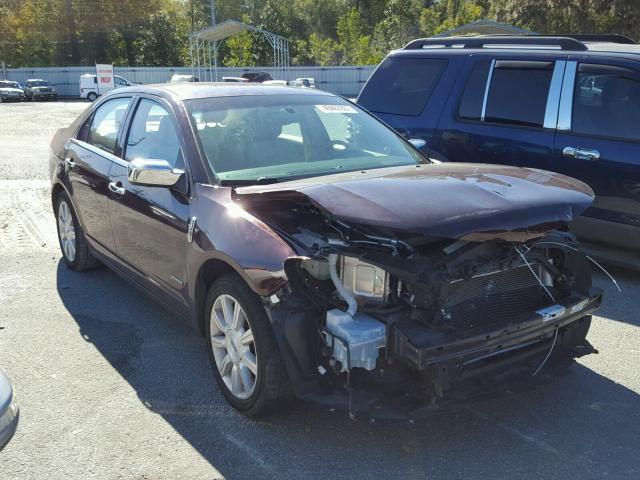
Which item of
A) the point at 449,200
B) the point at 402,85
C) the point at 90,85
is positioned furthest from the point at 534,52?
the point at 90,85

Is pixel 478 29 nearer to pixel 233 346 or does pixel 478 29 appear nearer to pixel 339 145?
pixel 339 145

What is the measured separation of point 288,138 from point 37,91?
4350cm

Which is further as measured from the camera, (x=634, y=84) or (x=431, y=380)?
(x=634, y=84)

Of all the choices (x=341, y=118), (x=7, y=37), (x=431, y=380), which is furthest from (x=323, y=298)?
(x=7, y=37)

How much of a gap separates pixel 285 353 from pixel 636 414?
1923 mm

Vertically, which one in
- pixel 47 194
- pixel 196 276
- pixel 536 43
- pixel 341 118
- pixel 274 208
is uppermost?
pixel 536 43

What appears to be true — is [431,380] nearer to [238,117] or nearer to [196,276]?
[196,276]

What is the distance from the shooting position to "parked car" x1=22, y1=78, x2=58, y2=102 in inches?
1661

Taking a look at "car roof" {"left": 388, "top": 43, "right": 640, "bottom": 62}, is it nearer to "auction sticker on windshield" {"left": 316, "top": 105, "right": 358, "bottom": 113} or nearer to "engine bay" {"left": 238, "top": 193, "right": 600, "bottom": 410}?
"auction sticker on windshield" {"left": 316, "top": 105, "right": 358, "bottom": 113}

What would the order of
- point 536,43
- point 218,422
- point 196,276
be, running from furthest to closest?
1. point 536,43
2. point 196,276
3. point 218,422

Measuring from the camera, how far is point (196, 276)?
3.52 m

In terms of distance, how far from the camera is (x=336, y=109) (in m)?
4.59

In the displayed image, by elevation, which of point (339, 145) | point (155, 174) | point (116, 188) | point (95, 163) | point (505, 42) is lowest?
point (116, 188)

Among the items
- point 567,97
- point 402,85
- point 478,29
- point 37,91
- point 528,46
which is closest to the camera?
point 567,97
